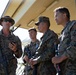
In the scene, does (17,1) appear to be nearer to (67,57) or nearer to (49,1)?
(49,1)

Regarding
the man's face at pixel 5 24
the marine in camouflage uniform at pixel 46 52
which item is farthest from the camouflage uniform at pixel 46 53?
the man's face at pixel 5 24

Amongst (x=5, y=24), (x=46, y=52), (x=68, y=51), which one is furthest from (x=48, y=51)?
(x=5, y=24)

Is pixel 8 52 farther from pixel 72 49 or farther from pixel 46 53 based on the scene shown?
pixel 72 49

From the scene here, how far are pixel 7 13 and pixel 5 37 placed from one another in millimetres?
3845

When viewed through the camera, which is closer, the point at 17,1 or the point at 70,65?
the point at 70,65

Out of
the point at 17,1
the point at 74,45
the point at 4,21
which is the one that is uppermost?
the point at 17,1

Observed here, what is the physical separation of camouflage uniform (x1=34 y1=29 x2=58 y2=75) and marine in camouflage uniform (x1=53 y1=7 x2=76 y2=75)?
1.85ft

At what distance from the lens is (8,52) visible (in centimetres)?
452

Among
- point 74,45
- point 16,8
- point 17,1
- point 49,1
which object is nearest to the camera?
point 74,45

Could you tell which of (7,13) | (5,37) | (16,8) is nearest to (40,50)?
(5,37)

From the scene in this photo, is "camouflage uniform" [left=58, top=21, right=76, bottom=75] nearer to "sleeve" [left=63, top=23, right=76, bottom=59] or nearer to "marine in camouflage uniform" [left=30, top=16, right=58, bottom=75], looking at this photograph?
"sleeve" [left=63, top=23, right=76, bottom=59]

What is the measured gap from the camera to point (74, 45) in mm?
3299

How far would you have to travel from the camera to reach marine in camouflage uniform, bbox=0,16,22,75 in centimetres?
443

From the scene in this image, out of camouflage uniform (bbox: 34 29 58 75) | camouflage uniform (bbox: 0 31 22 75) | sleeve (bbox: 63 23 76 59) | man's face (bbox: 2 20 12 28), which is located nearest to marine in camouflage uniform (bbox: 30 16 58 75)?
camouflage uniform (bbox: 34 29 58 75)
